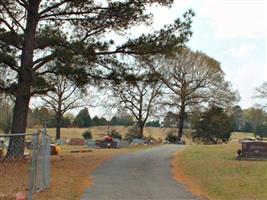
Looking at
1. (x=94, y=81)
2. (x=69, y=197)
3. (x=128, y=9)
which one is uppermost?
(x=128, y=9)

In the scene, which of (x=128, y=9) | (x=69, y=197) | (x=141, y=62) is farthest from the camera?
(x=141, y=62)

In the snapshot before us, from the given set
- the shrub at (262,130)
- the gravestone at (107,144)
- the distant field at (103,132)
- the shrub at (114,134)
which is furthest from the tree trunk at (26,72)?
the shrub at (262,130)

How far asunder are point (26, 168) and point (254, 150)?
13112 mm

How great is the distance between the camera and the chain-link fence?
970 centimetres

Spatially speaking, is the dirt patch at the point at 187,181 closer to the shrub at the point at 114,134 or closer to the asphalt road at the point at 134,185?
the asphalt road at the point at 134,185

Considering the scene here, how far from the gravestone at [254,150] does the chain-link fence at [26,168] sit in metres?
12.0

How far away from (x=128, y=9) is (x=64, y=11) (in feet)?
10.1

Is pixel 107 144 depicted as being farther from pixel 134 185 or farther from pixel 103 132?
pixel 103 132

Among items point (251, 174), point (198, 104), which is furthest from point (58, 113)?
point (251, 174)

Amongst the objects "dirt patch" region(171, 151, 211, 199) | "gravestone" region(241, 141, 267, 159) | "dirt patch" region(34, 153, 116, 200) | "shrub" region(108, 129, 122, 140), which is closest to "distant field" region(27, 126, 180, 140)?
"shrub" region(108, 129, 122, 140)

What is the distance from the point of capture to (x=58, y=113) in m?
67.0

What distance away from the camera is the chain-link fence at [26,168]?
9.70m

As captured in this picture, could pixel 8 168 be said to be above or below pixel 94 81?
below

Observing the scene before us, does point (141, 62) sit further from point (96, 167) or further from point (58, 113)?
point (58, 113)
